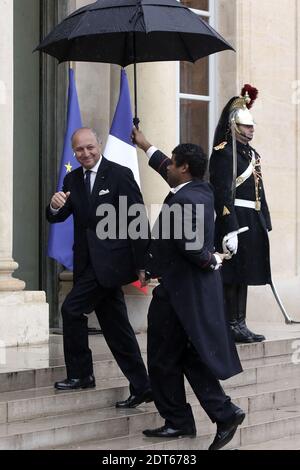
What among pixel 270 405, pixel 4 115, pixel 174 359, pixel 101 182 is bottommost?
pixel 270 405

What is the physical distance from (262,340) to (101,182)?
266cm

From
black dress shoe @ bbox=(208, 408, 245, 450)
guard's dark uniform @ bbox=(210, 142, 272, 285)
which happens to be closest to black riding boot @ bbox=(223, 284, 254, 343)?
guard's dark uniform @ bbox=(210, 142, 272, 285)

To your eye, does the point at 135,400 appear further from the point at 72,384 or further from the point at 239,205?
the point at 239,205

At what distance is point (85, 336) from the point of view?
22.4 ft

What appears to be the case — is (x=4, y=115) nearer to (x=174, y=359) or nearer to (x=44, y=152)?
(x=44, y=152)

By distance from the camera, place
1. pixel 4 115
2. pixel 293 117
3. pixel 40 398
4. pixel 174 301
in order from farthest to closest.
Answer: pixel 293 117
pixel 4 115
pixel 40 398
pixel 174 301

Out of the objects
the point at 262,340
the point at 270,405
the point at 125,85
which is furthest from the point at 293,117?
the point at 270,405

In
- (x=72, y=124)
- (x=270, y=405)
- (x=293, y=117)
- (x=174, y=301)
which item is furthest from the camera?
(x=293, y=117)

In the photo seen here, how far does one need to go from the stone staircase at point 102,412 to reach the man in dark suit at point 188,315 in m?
0.32

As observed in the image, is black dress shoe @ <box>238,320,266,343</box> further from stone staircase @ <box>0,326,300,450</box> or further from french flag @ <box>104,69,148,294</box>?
french flag @ <box>104,69,148,294</box>

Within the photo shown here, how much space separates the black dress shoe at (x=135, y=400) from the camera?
6871 millimetres

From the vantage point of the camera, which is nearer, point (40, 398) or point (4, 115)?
point (40, 398)

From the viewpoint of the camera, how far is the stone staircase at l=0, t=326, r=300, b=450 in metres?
6.39

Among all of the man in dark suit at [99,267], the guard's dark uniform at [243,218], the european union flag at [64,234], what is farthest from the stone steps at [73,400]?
the european union flag at [64,234]
